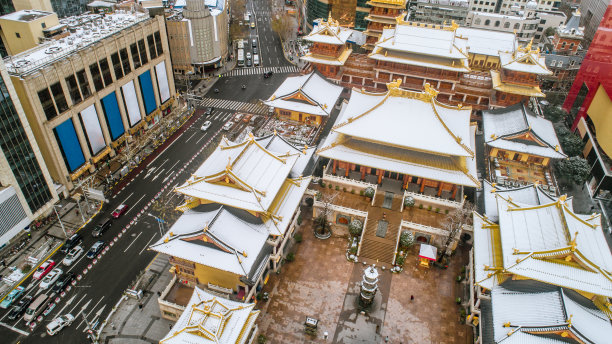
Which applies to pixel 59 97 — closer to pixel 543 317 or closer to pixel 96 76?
pixel 96 76

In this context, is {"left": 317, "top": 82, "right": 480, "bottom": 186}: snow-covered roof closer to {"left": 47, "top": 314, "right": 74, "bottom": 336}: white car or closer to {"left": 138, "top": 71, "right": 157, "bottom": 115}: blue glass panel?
{"left": 47, "top": 314, "right": 74, "bottom": 336}: white car

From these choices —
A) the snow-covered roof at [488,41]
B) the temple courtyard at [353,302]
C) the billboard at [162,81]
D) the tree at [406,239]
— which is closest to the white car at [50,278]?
the temple courtyard at [353,302]

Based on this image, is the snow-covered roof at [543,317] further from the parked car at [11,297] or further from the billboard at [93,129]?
the billboard at [93,129]

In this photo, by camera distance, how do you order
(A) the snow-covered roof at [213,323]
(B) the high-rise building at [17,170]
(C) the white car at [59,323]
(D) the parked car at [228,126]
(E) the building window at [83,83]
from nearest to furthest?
(A) the snow-covered roof at [213,323]
(C) the white car at [59,323]
(B) the high-rise building at [17,170]
(E) the building window at [83,83]
(D) the parked car at [228,126]

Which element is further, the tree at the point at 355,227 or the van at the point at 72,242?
the van at the point at 72,242

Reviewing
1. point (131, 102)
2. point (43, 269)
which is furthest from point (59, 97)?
point (43, 269)

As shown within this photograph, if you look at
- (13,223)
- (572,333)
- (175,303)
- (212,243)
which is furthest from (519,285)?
(13,223)
